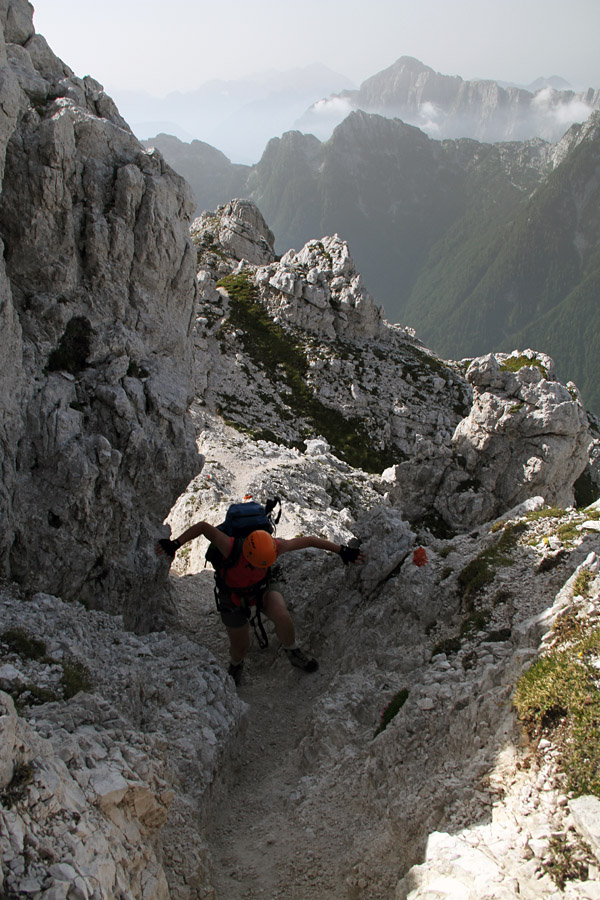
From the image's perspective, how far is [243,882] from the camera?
9703mm

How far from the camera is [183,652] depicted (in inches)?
610

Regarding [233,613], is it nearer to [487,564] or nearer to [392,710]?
[392,710]

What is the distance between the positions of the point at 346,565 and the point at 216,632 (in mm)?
5599

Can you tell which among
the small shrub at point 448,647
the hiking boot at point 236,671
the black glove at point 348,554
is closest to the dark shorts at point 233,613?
the hiking boot at point 236,671

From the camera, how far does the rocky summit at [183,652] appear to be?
7.40 meters

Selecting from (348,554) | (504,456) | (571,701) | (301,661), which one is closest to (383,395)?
(504,456)

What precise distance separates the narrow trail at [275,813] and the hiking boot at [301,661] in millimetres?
231

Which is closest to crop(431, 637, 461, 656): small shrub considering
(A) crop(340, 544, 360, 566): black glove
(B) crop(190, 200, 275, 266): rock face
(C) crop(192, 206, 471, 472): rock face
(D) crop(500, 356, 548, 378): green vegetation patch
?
(A) crop(340, 544, 360, 566): black glove

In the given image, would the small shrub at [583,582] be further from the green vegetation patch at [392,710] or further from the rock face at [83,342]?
the rock face at [83,342]

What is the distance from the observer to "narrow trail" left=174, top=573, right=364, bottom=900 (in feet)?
31.3

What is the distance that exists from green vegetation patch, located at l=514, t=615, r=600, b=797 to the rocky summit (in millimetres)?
39

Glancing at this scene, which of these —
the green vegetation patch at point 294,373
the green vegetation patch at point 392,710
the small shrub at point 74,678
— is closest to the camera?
the small shrub at point 74,678

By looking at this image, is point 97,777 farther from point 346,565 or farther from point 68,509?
point 346,565

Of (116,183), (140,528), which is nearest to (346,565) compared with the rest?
(140,528)
